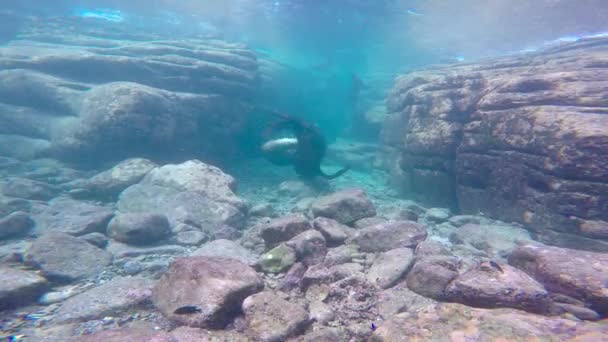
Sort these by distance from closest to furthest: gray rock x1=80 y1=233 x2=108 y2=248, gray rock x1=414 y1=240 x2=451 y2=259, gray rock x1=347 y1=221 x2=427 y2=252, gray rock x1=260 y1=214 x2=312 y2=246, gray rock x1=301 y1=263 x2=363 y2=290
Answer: gray rock x1=301 y1=263 x2=363 y2=290
gray rock x1=414 y1=240 x2=451 y2=259
gray rock x1=347 y1=221 x2=427 y2=252
gray rock x1=260 y1=214 x2=312 y2=246
gray rock x1=80 y1=233 x2=108 y2=248

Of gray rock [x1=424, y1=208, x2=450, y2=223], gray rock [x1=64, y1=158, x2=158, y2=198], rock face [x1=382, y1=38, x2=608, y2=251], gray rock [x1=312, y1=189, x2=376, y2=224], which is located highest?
rock face [x1=382, y1=38, x2=608, y2=251]

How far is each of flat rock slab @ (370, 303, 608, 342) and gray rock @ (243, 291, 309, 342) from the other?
817 mm

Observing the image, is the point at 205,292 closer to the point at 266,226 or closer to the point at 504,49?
the point at 266,226

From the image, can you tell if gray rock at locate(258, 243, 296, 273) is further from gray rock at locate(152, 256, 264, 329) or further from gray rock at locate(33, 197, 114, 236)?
gray rock at locate(33, 197, 114, 236)

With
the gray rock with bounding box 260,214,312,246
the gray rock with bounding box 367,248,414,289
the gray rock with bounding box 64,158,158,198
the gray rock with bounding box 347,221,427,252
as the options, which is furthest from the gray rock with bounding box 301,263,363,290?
the gray rock with bounding box 64,158,158,198

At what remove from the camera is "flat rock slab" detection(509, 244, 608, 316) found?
3.50 meters

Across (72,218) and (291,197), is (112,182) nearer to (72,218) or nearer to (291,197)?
(72,218)

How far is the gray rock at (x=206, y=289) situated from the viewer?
3.51m

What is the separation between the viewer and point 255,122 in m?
16.0

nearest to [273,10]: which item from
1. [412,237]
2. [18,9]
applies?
[18,9]

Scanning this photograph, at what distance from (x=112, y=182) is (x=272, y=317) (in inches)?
337

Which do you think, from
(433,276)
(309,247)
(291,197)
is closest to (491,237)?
(433,276)

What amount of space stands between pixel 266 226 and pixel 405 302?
279cm

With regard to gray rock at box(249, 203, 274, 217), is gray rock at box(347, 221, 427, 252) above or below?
above
